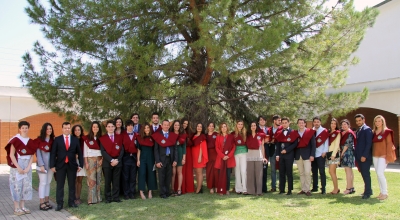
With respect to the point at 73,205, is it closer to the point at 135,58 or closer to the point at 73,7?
the point at 135,58

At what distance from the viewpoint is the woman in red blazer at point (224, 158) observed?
8.30 meters

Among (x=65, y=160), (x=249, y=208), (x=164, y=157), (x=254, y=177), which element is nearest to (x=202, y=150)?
(x=164, y=157)

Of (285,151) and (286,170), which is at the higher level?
(285,151)

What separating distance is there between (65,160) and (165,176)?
7.20 ft

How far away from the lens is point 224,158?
8.24 metres

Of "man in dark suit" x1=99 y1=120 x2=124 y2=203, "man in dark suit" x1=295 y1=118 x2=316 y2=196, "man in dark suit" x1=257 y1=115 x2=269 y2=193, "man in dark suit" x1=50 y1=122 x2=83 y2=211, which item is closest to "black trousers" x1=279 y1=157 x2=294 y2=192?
"man in dark suit" x1=295 y1=118 x2=316 y2=196

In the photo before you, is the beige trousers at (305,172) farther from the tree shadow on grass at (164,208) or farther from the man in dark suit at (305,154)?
the tree shadow on grass at (164,208)

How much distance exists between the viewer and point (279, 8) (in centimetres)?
934

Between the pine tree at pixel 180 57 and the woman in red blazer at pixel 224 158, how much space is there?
3.78ft

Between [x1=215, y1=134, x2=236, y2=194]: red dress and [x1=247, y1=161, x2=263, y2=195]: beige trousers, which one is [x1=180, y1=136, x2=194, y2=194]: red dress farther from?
[x1=247, y1=161, x2=263, y2=195]: beige trousers

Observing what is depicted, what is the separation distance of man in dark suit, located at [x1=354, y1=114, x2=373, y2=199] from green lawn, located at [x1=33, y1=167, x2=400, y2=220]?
30 cm

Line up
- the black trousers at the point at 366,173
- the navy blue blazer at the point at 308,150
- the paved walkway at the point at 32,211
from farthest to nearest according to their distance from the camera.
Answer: the navy blue blazer at the point at 308,150, the black trousers at the point at 366,173, the paved walkway at the point at 32,211

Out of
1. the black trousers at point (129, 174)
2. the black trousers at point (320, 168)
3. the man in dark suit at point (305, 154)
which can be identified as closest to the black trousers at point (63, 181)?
the black trousers at point (129, 174)

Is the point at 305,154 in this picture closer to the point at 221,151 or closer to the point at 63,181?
the point at 221,151
